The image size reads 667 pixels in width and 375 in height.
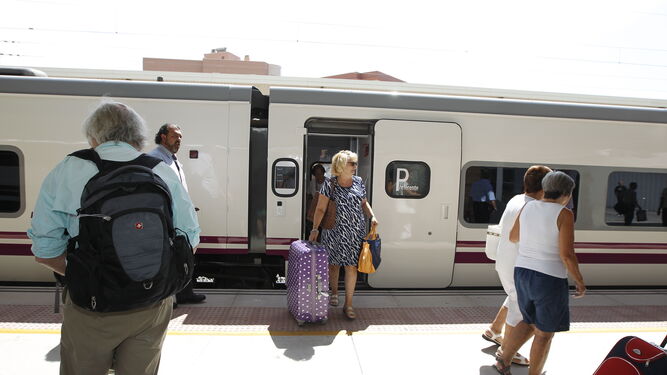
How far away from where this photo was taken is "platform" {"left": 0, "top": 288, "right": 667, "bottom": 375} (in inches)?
139

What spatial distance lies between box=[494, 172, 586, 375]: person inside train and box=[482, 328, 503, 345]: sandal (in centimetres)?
85

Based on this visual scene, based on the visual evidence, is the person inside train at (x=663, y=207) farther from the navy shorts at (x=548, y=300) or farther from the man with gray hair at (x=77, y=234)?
the man with gray hair at (x=77, y=234)

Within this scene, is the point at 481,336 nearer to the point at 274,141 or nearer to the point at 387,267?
the point at 387,267

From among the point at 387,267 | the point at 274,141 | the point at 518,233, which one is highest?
the point at 274,141

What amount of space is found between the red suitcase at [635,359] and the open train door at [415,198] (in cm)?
282

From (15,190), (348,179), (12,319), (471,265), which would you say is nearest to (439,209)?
(471,265)

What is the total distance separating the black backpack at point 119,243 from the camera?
5.91 ft

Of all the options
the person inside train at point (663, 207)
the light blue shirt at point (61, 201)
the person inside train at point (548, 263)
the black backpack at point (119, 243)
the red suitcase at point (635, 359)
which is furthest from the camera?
the person inside train at point (663, 207)

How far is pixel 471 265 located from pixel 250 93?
11.4ft

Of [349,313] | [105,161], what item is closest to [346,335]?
[349,313]

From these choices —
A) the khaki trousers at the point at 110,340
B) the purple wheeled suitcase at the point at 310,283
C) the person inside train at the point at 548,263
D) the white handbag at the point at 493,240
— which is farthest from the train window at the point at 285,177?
the khaki trousers at the point at 110,340

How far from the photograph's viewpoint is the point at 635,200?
5.90m

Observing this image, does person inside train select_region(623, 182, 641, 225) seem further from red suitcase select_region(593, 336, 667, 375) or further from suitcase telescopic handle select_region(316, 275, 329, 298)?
suitcase telescopic handle select_region(316, 275, 329, 298)

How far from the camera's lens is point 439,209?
5.45m
